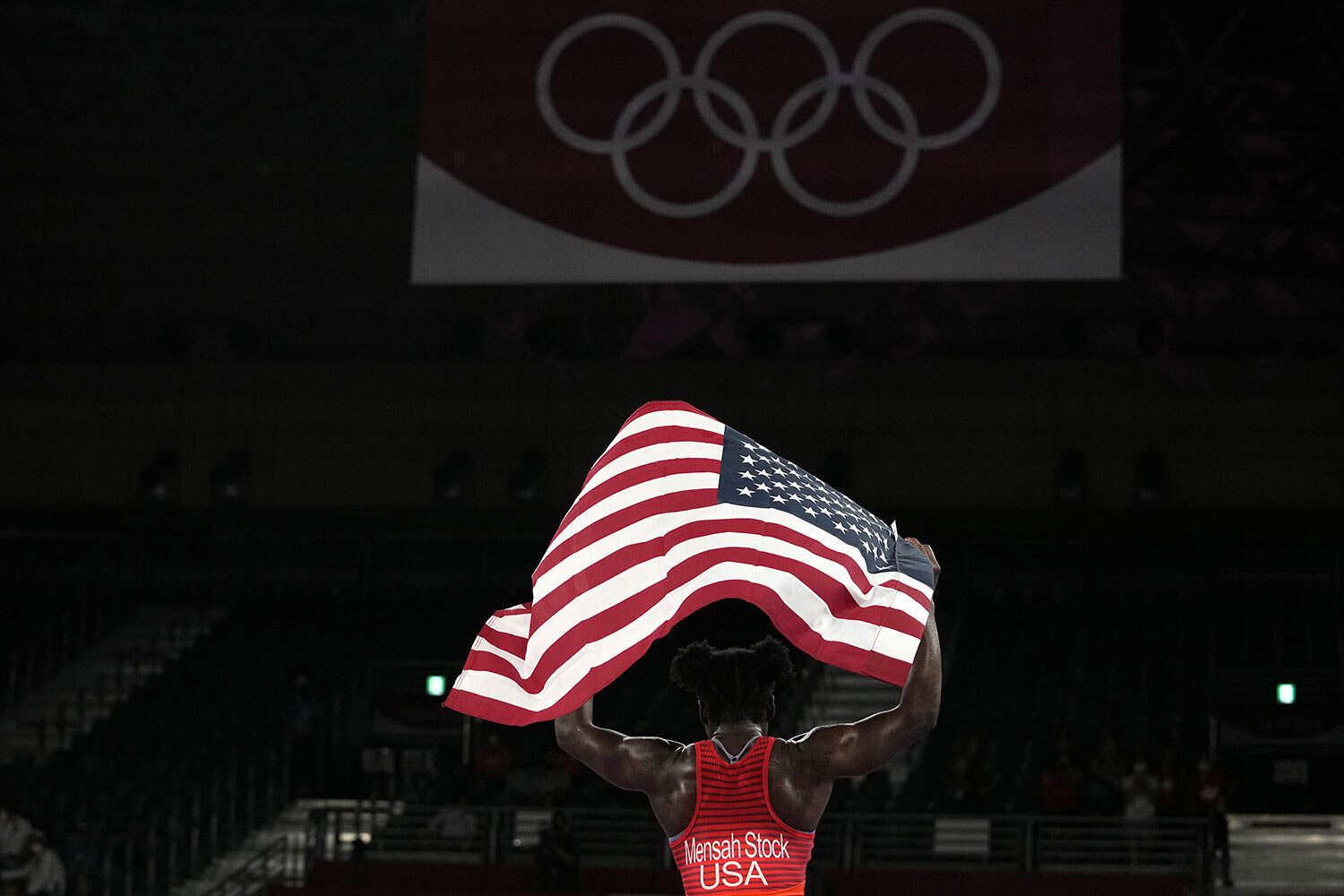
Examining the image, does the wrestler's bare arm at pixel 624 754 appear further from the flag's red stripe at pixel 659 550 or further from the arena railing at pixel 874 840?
the arena railing at pixel 874 840

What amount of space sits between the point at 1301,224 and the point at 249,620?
14.3 meters

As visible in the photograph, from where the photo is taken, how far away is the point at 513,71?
41.8 feet

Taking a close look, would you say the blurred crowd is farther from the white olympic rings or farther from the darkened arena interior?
the white olympic rings

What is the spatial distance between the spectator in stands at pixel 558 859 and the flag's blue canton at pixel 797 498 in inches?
467

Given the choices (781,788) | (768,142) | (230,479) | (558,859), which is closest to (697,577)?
(781,788)

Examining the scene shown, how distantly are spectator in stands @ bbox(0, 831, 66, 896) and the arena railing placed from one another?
2432mm

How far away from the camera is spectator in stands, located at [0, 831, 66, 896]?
1491 cm

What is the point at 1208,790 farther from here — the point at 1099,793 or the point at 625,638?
the point at 625,638

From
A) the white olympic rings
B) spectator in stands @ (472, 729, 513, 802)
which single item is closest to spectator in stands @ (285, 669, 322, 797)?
spectator in stands @ (472, 729, 513, 802)

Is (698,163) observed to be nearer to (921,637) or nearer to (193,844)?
(193,844)

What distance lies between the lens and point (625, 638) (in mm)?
4461

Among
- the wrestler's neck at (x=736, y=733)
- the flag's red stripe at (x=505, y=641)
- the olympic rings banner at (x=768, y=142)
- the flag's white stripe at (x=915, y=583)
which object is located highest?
the olympic rings banner at (x=768, y=142)

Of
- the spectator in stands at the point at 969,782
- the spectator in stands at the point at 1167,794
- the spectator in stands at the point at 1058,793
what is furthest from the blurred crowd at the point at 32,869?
the spectator in stands at the point at 1167,794

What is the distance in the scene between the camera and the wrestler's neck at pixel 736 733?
405 centimetres
